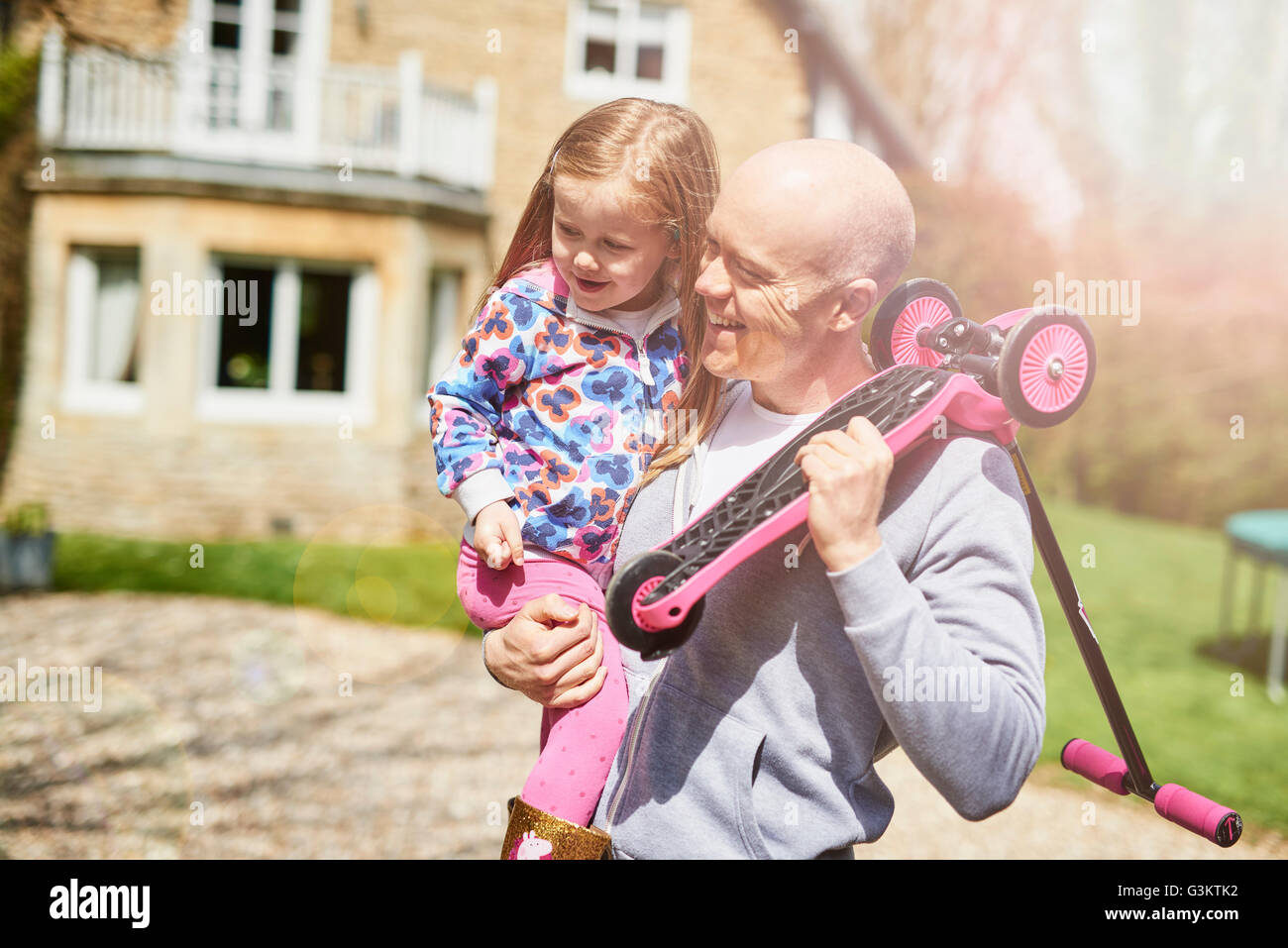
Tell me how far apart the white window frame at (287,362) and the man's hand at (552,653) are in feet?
37.5

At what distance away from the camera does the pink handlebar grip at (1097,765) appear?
172 centimetres

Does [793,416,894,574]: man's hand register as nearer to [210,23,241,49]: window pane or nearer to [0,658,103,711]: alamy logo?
[0,658,103,711]: alamy logo

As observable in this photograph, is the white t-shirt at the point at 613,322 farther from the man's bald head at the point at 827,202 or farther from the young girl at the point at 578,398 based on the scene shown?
the man's bald head at the point at 827,202

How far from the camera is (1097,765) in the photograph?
1.77 m

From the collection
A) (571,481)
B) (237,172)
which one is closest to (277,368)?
(237,172)

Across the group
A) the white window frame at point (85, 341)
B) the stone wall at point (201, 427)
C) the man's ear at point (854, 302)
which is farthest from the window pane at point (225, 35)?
the man's ear at point (854, 302)

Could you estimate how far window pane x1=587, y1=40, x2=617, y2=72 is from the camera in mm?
13758

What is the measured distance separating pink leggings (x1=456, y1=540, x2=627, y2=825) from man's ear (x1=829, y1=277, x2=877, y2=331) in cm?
60

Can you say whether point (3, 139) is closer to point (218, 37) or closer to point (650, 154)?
point (218, 37)

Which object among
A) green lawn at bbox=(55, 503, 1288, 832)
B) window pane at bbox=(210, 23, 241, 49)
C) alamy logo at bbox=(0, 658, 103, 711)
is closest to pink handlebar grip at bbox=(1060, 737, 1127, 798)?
green lawn at bbox=(55, 503, 1288, 832)

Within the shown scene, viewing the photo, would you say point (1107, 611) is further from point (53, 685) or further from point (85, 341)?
point (85, 341)
